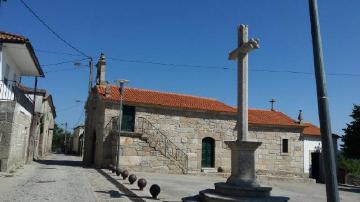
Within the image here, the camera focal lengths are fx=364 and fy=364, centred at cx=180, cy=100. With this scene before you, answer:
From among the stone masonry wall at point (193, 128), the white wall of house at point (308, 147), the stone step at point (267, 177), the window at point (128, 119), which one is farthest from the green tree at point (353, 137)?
the window at point (128, 119)

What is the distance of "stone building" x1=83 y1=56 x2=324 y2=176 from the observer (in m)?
21.8

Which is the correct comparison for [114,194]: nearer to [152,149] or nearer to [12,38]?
[12,38]

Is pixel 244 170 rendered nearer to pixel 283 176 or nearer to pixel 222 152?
pixel 222 152

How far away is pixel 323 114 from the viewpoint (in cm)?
489

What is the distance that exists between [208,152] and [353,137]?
10880mm

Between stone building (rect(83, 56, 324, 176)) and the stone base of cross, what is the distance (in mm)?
12461

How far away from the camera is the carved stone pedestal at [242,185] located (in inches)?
332

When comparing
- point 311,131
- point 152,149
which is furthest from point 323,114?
point 311,131

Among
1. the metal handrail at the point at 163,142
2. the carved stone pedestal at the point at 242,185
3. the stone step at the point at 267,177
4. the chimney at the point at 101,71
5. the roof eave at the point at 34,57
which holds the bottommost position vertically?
the stone step at the point at 267,177

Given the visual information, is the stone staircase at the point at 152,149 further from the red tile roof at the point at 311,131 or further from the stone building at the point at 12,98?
the red tile roof at the point at 311,131

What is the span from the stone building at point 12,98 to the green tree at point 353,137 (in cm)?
2213

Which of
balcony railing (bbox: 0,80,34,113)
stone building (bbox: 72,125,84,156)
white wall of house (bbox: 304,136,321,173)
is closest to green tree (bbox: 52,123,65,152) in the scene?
stone building (bbox: 72,125,84,156)

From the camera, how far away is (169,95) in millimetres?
26672

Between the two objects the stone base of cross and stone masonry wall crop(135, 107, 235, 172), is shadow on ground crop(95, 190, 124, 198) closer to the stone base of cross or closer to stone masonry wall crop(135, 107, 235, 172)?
the stone base of cross
